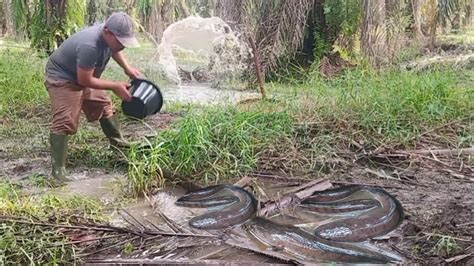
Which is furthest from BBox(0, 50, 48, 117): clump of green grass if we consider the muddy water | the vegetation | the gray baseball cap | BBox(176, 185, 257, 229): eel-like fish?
BBox(176, 185, 257, 229): eel-like fish

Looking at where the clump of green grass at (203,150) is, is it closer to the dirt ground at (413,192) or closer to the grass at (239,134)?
the grass at (239,134)

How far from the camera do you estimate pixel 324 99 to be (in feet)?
20.1

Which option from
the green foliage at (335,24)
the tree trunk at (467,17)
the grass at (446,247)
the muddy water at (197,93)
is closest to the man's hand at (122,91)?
the grass at (446,247)

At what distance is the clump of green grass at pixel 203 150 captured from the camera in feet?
14.8

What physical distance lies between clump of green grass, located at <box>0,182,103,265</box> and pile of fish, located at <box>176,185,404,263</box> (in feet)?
2.58

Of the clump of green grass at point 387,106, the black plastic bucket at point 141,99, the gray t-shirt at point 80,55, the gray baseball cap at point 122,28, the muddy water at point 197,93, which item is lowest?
the muddy water at point 197,93

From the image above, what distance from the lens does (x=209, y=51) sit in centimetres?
1044

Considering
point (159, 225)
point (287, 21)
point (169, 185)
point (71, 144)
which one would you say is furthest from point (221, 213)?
point (287, 21)

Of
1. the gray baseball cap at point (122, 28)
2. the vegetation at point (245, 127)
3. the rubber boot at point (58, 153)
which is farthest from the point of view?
the rubber boot at point (58, 153)

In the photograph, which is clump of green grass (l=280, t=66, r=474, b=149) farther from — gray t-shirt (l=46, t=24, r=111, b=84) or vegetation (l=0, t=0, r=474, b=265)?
gray t-shirt (l=46, t=24, r=111, b=84)

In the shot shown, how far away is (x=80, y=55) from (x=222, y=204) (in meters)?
1.57

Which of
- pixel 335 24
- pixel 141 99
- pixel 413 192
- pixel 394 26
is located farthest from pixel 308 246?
pixel 335 24

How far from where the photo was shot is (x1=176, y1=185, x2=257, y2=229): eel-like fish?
377 centimetres

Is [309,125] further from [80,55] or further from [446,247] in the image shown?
[446,247]
